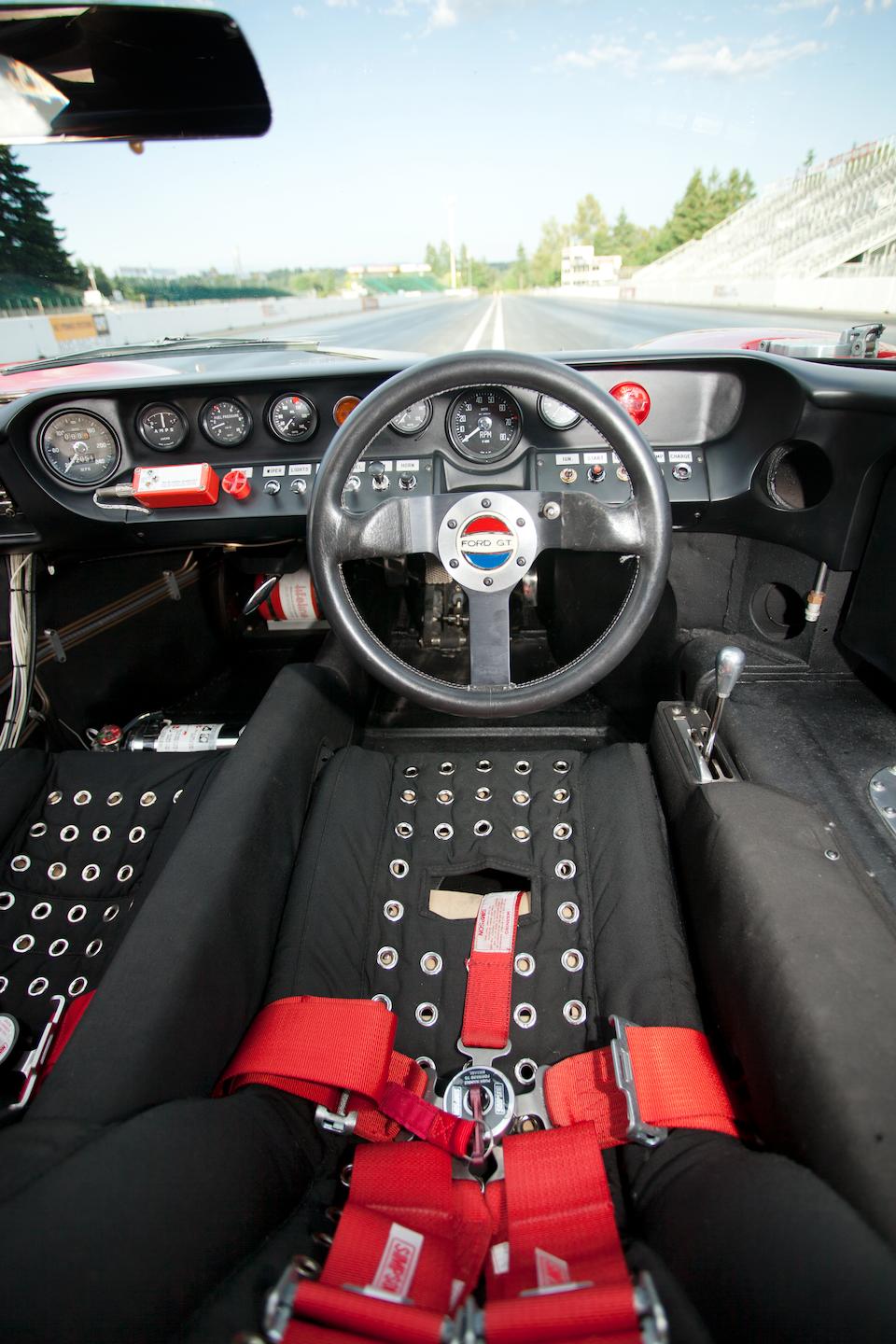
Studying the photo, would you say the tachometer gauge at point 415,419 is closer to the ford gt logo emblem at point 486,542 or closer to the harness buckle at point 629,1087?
the ford gt logo emblem at point 486,542

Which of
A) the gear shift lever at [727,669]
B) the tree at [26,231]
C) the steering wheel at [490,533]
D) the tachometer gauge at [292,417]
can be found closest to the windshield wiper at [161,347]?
the tree at [26,231]

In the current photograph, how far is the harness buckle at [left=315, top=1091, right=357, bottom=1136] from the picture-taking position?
1.11m

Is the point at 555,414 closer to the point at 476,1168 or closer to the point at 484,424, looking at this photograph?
the point at 484,424

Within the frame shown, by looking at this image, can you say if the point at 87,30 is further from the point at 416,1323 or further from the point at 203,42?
the point at 416,1323

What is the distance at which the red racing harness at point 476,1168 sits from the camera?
73 centimetres

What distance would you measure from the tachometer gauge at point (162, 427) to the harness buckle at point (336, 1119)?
74.9 inches

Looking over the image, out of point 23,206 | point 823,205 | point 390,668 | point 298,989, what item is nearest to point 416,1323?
point 298,989

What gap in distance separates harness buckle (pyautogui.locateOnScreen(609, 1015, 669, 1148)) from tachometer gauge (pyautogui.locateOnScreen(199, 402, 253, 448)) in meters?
1.90

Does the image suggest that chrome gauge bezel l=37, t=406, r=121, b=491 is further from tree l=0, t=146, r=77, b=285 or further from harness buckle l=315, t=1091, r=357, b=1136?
harness buckle l=315, t=1091, r=357, b=1136

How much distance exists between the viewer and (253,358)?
8.74 ft

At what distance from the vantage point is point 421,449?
79.6 inches

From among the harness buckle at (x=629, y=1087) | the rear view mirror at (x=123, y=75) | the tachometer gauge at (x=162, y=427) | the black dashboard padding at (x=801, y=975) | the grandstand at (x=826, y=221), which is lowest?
the harness buckle at (x=629, y=1087)

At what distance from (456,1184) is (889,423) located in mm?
1866

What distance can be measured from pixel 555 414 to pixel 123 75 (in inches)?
49.7
